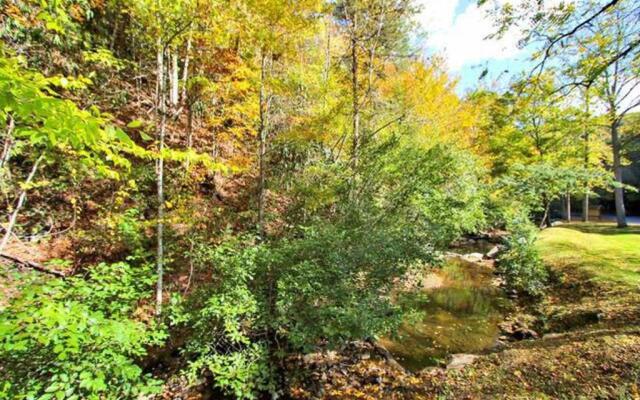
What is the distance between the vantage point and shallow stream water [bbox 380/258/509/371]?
4898mm

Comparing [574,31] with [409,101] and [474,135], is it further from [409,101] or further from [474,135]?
[474,135]

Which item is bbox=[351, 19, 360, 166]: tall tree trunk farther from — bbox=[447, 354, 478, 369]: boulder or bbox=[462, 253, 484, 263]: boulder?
bbox=[462, 253, 484, 263]: boulder

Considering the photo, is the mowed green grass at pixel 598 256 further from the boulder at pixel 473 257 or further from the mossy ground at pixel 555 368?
the boulder at pixel 473 257

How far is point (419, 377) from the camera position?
3975 mm

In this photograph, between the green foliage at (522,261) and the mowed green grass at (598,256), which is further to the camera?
the green foliage at (522,261)

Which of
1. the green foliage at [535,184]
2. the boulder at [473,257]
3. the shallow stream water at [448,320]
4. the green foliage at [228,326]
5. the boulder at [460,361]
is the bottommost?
the shallow stream water at [448,320]

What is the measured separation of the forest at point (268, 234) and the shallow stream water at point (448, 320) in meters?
0.06

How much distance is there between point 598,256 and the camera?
8.19 meters

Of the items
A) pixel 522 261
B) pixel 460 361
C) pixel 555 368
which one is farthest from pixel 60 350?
pixel 522 261

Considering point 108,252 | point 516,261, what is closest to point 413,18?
point 516,261

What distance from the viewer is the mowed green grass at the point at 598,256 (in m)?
6.69

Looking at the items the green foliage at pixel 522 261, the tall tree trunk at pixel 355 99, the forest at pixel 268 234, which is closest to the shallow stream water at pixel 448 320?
the forest at pixel 268 234

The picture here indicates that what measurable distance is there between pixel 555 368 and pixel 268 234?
16.3 feet

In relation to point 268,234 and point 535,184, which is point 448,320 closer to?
point 268,234
